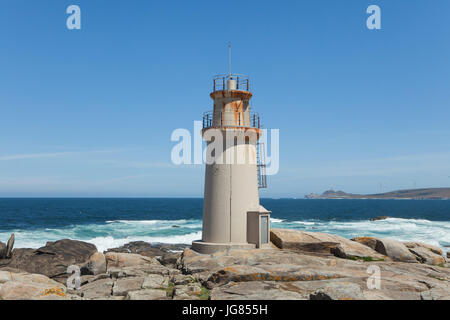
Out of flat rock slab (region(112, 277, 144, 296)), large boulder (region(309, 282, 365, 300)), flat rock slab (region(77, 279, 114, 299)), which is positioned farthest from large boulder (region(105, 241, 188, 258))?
large boulder (region(309, 282, 365, 300))

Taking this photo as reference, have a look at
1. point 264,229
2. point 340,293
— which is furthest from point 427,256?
point 340,293

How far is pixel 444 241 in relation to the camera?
33.5 meters

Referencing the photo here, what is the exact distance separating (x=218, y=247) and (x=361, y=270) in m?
5.61

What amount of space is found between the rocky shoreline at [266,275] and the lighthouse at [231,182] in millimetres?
750

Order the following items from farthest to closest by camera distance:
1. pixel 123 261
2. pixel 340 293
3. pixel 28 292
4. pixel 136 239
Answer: pixel 136 239
pixel 123 261
pixel 28 292
pixel 340 293

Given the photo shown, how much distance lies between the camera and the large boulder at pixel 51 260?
18148mm

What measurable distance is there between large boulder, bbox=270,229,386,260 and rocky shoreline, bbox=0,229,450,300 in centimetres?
4

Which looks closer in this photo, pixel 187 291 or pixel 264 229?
pixel 187 291

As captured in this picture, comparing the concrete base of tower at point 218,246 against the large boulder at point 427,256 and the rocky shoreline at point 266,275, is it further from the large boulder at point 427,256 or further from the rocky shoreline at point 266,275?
the large boulder at point 427,256

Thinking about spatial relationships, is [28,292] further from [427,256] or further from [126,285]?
[427,256]

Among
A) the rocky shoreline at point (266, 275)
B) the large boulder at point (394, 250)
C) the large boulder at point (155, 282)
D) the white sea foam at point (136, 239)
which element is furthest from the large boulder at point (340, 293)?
the white sea foam at point (136, 239)

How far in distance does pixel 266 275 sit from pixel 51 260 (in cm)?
1297

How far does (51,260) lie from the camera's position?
758 inches
